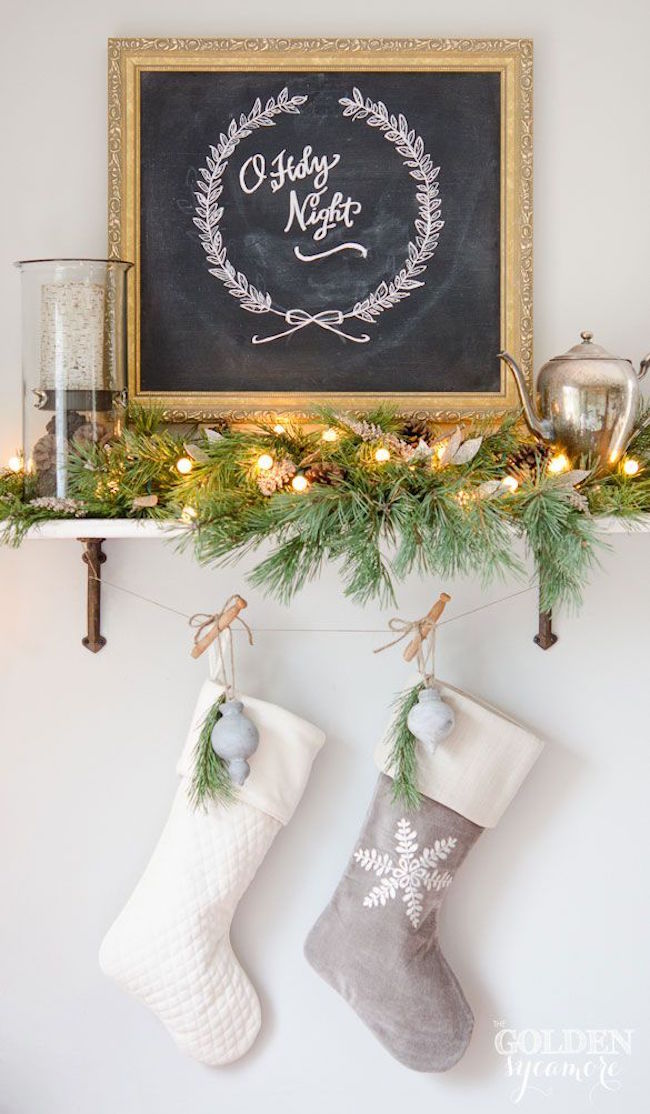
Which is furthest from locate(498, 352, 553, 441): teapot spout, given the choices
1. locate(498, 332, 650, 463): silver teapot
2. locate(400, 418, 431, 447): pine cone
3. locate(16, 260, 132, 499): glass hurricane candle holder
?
locate(16, 260, 132, 499): glass hurricane candle holder

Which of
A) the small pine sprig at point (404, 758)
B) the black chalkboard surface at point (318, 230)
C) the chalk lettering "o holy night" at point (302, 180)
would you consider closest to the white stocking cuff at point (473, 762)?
the small pine sprig at point (404, 758)

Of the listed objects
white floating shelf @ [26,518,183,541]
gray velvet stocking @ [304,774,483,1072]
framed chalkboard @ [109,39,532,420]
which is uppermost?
framed chalkboard @ [109,39,532,420]

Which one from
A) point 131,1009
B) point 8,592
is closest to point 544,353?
point 8,592

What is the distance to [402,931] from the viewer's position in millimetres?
1294

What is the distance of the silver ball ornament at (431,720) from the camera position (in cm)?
124

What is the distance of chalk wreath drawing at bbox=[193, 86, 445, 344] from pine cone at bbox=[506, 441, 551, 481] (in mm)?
294

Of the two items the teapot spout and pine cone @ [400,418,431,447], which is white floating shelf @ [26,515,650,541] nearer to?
the teapot spout

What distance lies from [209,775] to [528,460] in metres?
0.58

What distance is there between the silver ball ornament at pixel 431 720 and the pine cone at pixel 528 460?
31 centimetres

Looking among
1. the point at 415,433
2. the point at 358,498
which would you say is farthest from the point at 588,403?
the point at 358,498

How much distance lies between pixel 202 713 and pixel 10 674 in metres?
0.31

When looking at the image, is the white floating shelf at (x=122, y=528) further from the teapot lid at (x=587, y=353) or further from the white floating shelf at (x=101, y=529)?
the teapot lid at (x=587, y=353)

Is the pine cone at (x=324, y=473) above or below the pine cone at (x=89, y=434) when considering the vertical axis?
below

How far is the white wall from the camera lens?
1386 mm
